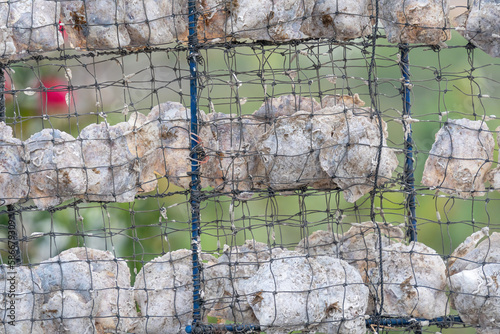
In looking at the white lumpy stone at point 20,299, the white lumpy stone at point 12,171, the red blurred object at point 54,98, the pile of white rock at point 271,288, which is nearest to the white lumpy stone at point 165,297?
the pile of white rock at point 271,288

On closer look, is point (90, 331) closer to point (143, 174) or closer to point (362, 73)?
point (143, 174)

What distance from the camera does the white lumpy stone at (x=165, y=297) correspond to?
4.92 feet

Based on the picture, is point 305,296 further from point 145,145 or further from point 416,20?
point 416,20

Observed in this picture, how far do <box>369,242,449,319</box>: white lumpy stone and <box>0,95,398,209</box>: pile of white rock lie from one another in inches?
7.2

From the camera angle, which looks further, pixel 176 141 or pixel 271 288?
pixel 176 141

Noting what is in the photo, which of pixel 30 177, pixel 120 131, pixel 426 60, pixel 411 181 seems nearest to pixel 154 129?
pixel 120 131

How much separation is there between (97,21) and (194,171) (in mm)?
401

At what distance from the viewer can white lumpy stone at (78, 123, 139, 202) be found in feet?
4.83

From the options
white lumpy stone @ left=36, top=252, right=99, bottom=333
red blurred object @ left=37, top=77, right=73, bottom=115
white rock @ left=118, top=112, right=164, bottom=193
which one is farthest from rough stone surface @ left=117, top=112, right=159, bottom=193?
red blurred object @ left=37, top=77, right=73, bottom=115

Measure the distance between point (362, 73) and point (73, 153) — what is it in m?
3.05

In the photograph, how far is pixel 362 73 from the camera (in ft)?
13.9

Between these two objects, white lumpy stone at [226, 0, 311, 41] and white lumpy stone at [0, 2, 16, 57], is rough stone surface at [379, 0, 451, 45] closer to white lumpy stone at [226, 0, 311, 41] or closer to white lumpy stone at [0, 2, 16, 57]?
white lumpy stone at [226, 0, 311, 41]

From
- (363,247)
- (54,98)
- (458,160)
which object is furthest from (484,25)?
(54,98)

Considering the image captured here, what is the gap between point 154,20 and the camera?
4.85 ft
